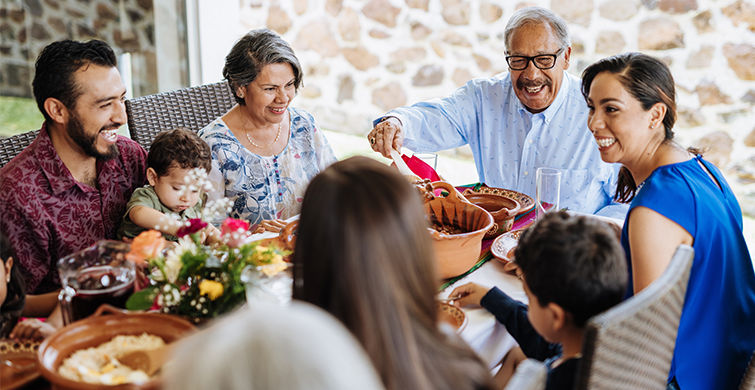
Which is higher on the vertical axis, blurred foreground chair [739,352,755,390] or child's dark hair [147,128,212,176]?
child's dark hair [147,128,212,176]

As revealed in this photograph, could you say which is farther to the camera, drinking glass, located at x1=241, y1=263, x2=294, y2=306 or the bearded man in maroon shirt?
the bearded man in maroon shirt

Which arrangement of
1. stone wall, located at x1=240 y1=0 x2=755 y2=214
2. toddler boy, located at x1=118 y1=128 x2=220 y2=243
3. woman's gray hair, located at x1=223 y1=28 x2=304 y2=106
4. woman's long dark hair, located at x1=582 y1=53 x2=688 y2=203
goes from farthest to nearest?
stone wall, located at x1=240 y1=0 x2=755 y2=214
woman's gray hair, located at x1=223 y1=28 x2=304 y2=106
toddler boy, located at x1=118 y1=128 x2=220 y2=243
woman's long dark hair, located at x1=582 y1=53 x2=688 y2=203

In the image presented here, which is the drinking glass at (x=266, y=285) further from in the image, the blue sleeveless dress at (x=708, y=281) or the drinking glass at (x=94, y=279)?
the blue sleeveless dress at (x=708, y=281)

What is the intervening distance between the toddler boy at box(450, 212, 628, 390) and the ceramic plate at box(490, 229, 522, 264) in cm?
40

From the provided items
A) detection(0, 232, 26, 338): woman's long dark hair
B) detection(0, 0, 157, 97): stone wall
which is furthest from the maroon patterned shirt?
detection(0, 0, 157, 97): stone wall

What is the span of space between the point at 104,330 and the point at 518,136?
2012 millimetres

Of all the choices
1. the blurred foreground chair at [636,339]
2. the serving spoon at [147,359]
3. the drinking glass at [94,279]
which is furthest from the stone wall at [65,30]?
the blurred foreground chair at [636,339]

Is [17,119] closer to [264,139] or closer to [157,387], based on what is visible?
[264,139]

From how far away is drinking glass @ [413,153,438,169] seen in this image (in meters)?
1.93

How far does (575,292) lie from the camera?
1.09 m

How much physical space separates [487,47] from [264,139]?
8.11 ft

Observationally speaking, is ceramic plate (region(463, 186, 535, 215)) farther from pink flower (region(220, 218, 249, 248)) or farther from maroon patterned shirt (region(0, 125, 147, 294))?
maroon patterned shirt (region(0, 125, 147, 294))

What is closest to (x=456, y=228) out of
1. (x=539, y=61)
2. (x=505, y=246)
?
(x=505, y=246)

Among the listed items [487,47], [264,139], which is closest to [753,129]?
[487,47]
